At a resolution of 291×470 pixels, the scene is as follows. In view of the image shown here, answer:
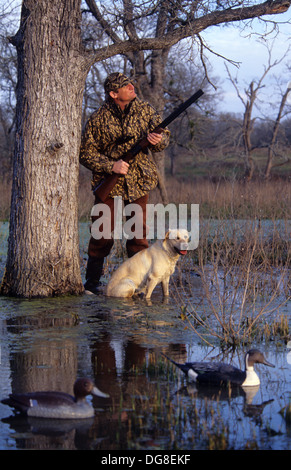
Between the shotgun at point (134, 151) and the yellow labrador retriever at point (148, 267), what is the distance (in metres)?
0.95

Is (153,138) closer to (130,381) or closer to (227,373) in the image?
(130,381)

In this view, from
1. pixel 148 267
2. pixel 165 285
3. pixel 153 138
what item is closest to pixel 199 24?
pixel 153 138

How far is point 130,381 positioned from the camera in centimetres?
527

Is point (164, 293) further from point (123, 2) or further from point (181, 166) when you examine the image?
point (181, 166)

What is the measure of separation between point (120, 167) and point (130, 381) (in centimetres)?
389

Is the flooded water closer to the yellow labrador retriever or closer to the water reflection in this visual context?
the water reflection

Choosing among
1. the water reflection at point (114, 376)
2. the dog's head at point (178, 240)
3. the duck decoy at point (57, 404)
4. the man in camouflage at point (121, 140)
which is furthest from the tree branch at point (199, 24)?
the duck decoy at point (57, 404)

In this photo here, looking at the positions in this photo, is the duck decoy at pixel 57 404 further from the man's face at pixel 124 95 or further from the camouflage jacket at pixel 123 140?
the man's face at pixel 124 95

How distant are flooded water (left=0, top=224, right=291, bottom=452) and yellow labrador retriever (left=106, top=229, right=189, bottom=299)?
1.90 ft

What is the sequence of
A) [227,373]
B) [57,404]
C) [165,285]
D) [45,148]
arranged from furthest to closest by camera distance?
[165,285] → [45,148] → [227,373] → [57,404]

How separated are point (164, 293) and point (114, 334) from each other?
2407 mm

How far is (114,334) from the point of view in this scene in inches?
269
